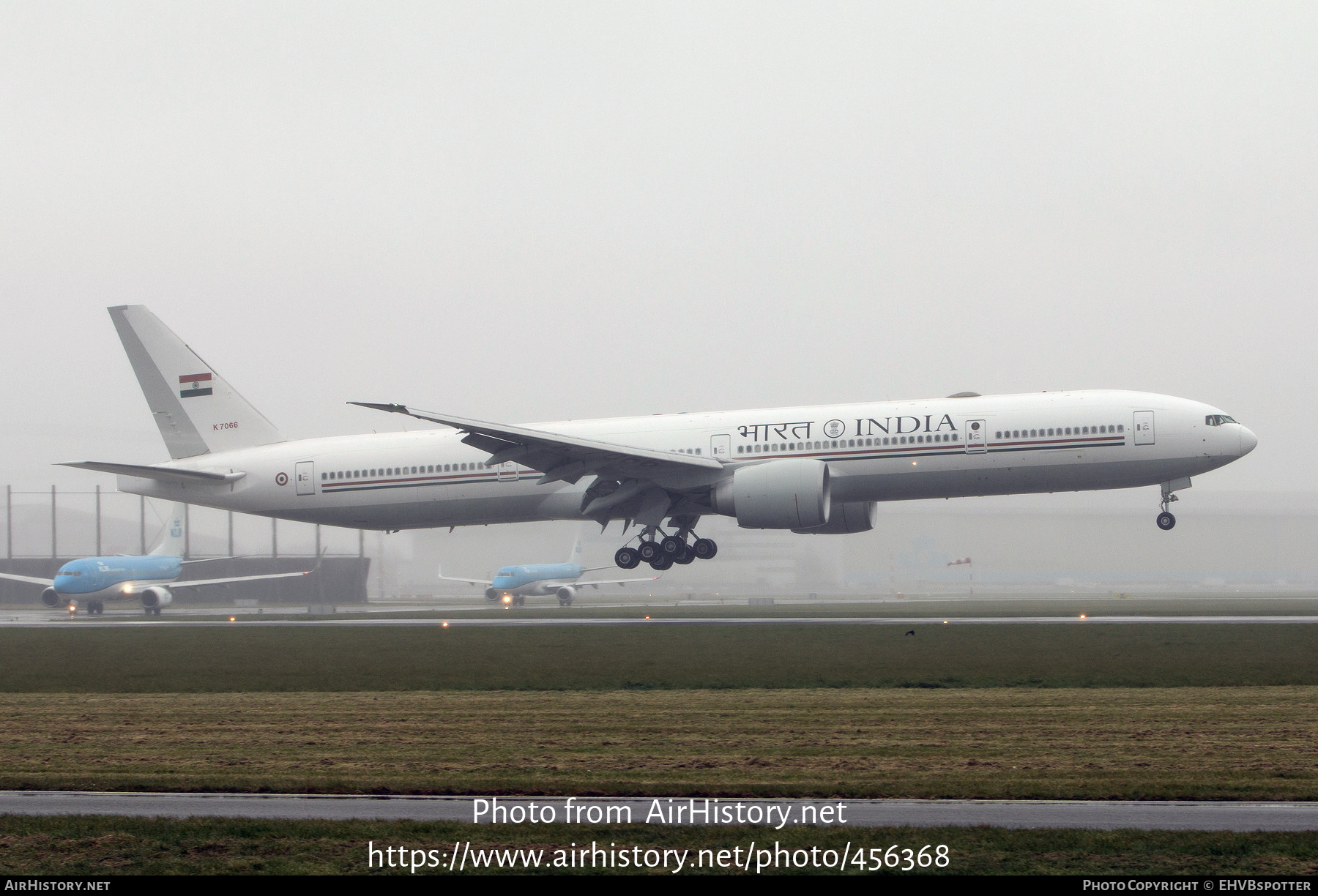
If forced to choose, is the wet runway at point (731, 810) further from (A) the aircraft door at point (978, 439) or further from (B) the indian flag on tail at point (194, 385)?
(B) the indian flag on tail at point (194, 385)

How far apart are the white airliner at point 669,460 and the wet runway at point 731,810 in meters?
20.3

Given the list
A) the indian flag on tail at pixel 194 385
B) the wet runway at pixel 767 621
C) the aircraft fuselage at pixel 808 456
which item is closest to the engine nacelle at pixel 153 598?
the wet runway at pixel 767 621

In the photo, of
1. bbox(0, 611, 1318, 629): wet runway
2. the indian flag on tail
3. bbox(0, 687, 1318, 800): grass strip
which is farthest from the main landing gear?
bbox(0, 687, 1318, 800): grass strip

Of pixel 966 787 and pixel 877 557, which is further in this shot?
pixel 877 557

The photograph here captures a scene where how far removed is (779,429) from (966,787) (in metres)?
24.2

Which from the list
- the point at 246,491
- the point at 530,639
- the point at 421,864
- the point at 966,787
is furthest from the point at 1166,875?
the point at 246,491

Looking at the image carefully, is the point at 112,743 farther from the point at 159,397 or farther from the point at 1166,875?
the point at 159,397

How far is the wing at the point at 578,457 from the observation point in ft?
112

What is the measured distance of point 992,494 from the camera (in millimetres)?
34656

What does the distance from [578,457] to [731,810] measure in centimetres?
2532

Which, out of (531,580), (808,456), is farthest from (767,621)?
(531,580)

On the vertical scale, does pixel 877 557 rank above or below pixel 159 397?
below

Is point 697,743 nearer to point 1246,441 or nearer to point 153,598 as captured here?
point 1246,441

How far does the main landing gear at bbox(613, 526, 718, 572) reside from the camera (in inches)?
1487
